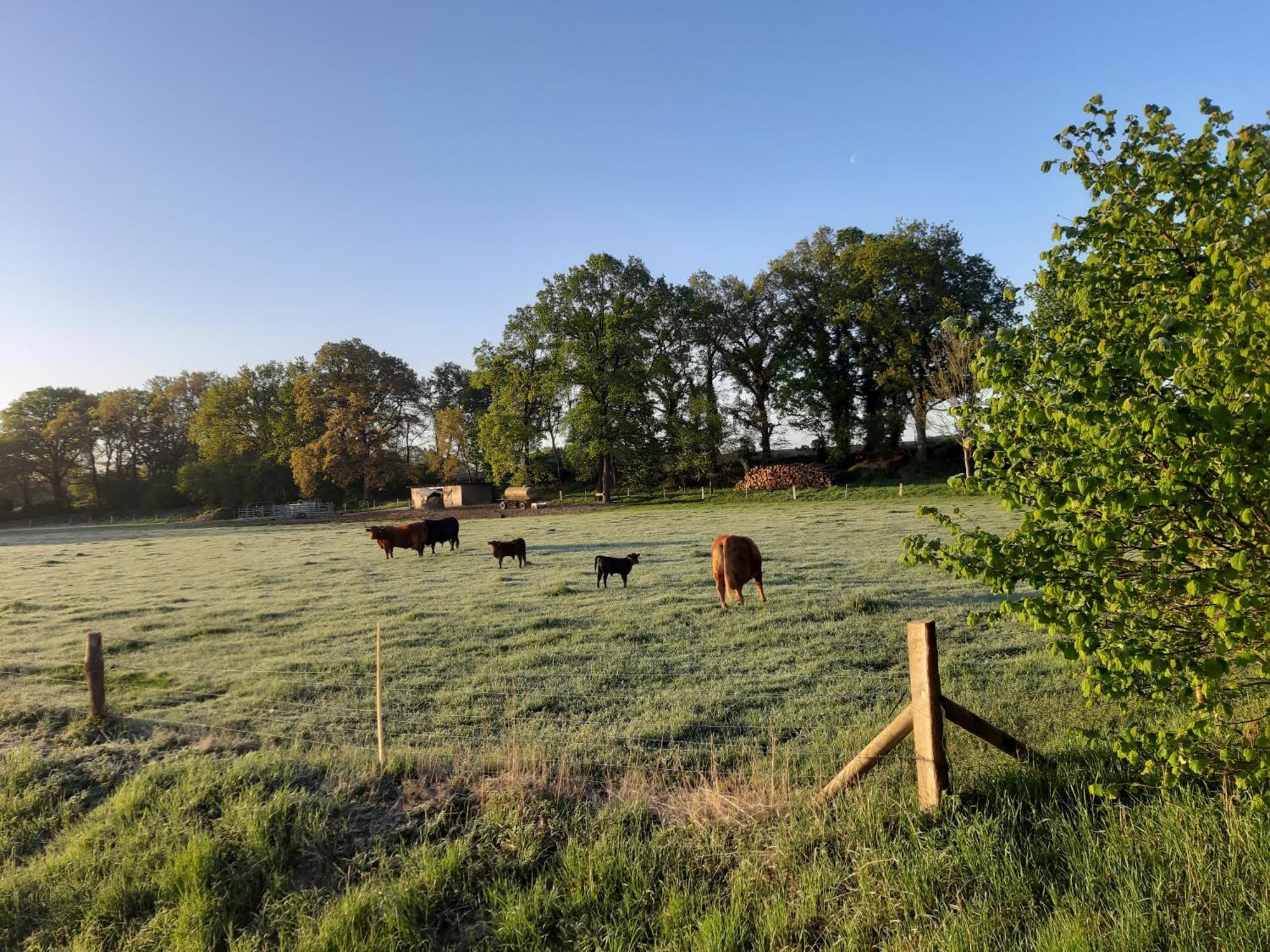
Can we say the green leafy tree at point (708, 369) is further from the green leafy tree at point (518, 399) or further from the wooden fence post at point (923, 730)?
the wooden fence post at point (923, 730)

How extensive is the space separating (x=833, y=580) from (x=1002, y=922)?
1050 cm

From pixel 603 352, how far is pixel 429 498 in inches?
701

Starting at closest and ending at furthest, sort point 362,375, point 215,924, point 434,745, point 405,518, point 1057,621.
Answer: point 1057,621 → point 215,924 → point 434,745 → point 405,518 → point 362,375

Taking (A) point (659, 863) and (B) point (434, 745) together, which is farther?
(B) point (434, 745)

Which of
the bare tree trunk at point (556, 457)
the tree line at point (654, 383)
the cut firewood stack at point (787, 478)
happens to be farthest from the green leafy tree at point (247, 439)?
the cut firewood stack at point (787, 478)

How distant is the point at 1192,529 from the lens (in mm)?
3191

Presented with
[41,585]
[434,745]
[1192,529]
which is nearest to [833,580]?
[434,745]

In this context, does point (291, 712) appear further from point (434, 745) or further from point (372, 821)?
point (372, 821)

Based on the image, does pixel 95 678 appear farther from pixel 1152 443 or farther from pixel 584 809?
pixel 1152 443

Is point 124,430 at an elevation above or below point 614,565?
above

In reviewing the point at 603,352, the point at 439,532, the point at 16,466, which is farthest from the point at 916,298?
the point at 16,466

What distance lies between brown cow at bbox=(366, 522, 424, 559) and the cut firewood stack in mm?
25137

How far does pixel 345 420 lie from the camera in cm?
5634

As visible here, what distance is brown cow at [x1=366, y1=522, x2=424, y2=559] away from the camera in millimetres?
22703
